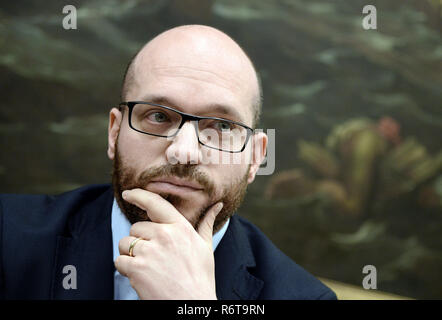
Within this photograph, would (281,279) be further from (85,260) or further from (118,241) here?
(85,260)

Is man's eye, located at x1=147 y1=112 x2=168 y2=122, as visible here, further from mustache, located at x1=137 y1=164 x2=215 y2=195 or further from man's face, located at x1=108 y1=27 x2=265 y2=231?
mustache, located at x1=137 y1=164 x2=215 y2=195

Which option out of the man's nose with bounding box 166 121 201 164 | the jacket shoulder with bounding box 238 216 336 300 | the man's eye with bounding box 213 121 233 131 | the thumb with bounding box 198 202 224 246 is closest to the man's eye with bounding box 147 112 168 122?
the man's nose with bounding box 166 121 201 164

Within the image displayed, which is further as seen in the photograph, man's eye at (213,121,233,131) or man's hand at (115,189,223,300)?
man's eye at (213,121,233,131)

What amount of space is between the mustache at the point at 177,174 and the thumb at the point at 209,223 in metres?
0.10

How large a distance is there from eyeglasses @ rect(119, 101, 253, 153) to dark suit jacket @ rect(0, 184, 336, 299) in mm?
553

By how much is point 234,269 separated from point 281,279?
271mm

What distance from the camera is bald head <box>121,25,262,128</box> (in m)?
1.72

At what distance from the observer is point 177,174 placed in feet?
5.14

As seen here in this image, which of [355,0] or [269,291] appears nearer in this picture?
[269,291]

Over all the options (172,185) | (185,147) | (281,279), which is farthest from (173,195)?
(281,279)

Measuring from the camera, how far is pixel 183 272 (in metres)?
1.38
